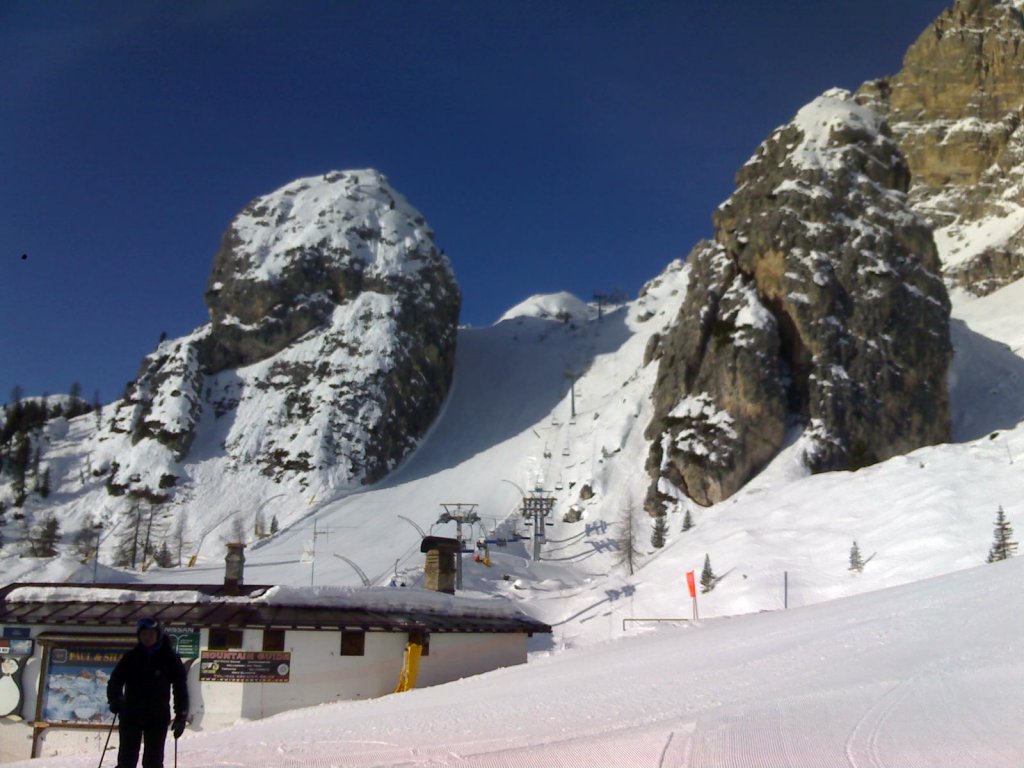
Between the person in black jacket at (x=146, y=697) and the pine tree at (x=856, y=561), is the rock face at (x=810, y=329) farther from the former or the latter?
the person in black jacket at (x=146, y=697)

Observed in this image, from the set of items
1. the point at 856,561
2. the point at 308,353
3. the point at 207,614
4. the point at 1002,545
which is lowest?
the point at 207,614

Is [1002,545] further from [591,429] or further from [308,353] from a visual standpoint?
[308,353]

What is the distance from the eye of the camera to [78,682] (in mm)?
16031

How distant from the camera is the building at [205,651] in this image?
15862 millimetres

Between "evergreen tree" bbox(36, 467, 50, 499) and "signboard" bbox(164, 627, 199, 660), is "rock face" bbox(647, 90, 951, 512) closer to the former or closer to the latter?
"signboard" bbox(164, 627, 199, 660)

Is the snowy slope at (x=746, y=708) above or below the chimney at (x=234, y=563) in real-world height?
below

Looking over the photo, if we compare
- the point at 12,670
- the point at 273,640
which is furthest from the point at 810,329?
the point at 12,670

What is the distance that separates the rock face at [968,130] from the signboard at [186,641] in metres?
110

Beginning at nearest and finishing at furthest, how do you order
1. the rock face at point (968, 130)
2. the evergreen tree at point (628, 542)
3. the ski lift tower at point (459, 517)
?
the ski lift tower at point (459, 517) → the evergreen tree at point (628, 542) → the rock face at point (968, 130)

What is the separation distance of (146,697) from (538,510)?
50.1 meters

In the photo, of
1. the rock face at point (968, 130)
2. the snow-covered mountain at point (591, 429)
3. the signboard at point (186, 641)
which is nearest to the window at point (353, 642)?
the signboard at point (186, 641)

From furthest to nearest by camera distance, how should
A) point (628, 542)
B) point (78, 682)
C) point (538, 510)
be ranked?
point (538, 510), point (628, 542), point (78, 682)

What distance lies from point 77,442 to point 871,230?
67.7 metres

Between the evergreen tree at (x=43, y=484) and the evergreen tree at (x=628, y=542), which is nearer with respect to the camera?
the evergreen tree at (x=628, y=542)
